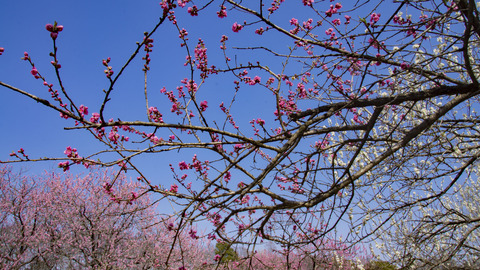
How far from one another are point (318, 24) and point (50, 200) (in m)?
12.9

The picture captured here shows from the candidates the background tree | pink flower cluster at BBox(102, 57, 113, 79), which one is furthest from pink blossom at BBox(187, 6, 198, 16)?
the background tree

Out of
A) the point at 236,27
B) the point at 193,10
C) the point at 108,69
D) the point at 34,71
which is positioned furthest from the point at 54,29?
the point at 236,27

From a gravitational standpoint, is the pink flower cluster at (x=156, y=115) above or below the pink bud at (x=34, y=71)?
above

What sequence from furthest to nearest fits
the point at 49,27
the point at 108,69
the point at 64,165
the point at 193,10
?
the point at 193,10 < the point at 64,165 < the point at 108,69 < the point at 49,27

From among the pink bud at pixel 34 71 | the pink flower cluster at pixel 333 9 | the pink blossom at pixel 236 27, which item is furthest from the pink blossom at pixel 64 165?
the pink flower cluster at pixel 333 9

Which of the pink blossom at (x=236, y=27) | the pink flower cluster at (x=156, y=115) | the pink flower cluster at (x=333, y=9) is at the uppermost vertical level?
the pink flower cluster at (x=333, y=9)

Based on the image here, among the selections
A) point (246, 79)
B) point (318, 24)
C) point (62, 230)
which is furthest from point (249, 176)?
point (62, 230)

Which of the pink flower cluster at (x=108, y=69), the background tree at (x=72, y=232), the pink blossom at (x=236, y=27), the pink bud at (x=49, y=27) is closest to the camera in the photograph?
the pink bud at (x=49, y=27)

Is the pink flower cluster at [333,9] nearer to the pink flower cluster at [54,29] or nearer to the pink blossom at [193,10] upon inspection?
the pink blossom at [193,10]

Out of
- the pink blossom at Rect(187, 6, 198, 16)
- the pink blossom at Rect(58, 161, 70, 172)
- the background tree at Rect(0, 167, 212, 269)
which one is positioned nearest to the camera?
the pink blossom at Rect(58, 161, 70, 172)

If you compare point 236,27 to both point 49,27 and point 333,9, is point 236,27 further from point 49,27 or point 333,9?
point 49,27

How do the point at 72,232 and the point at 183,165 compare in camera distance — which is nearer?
the point at 183,165

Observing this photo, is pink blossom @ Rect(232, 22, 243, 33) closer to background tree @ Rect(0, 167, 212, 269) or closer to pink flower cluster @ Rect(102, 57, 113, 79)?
pink flower cluster @ Rect(102, 57, 113, 79)

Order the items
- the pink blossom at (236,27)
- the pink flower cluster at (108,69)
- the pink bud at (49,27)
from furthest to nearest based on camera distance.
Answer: the pink blossom at (236,27) → the pink flower cluster at (108,69) → the pink bud at (49,27)
